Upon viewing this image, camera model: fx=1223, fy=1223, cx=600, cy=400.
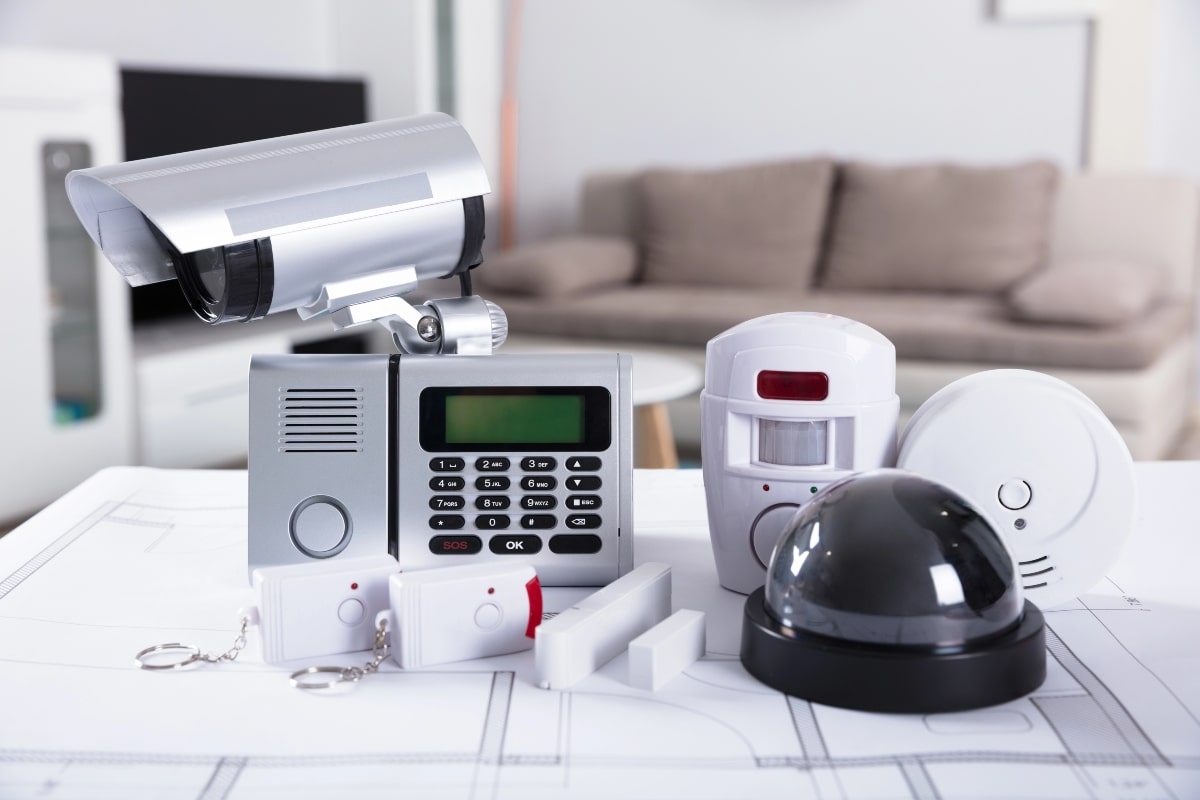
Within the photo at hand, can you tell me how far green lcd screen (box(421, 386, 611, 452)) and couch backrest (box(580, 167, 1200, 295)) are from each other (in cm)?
299

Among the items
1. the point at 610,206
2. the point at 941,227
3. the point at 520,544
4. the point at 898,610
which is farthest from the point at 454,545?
the point at 610,206

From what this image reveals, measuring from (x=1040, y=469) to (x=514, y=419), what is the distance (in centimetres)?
34

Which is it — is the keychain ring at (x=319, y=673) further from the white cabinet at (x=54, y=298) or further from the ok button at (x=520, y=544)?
the white cabinet at (x=54, y=298)

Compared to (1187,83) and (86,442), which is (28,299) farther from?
(1187,83)

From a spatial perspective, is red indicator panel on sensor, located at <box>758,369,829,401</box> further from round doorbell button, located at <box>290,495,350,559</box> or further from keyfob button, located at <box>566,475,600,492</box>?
round doorbell button, located at <box>290,495,350,559</box>

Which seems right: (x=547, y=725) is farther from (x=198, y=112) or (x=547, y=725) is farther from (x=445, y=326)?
(x=198, y=112)

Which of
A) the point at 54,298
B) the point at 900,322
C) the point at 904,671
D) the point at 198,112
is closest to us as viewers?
the point at 904,671

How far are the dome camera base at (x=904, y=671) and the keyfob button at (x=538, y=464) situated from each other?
213mm

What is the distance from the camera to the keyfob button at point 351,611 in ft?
2.36

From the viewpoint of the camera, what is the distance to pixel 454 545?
2.70 feet

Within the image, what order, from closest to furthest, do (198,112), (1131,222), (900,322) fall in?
1. (900,322)
2. (198,112)
3. (1131,222)

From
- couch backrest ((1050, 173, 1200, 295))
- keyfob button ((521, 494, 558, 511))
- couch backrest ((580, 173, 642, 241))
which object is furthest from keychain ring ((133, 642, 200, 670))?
couch backrest ((580, 173, 642, 241))

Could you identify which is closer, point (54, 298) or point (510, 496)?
point (510, 496)

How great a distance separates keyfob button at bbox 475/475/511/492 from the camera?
0.82 metres
